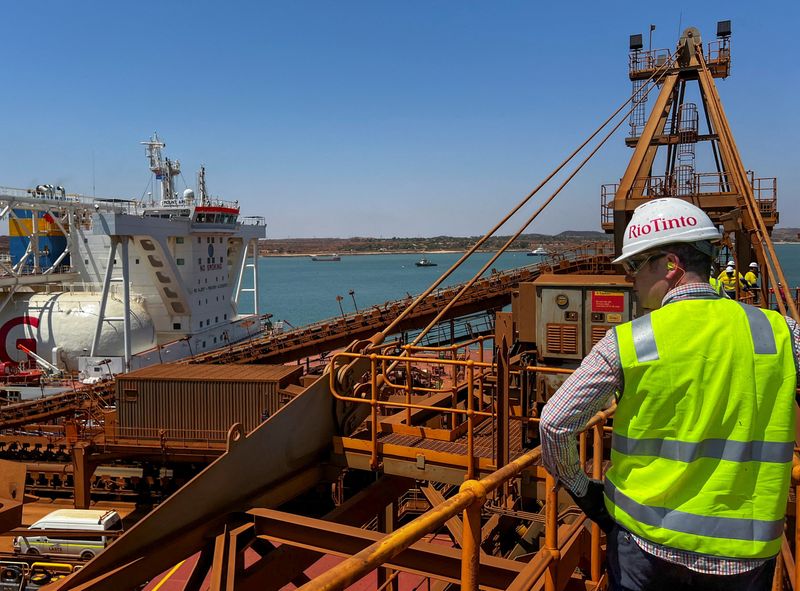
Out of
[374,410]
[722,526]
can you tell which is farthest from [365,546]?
[722,526]

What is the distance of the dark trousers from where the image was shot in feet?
6.70

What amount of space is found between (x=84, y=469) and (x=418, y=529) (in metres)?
15.9

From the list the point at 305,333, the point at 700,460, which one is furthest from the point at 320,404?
the point at 305,333

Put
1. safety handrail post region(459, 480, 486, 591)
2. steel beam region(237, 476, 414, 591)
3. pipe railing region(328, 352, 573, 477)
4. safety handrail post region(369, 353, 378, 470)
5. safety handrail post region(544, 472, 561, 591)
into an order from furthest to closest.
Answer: safety handrail post region(369, 353, 378, 470) < pipe railing region(328, 352, 573, 477) < steel beam region(237, 476, 414, 591) < safety handrail post region(544, 472, 561, 591) < safety handrail post region(459, 480, 486, 591)

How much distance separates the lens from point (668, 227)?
2217mm

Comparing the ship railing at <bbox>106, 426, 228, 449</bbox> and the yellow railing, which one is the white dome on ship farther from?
the yellow railing

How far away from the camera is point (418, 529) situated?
7.43 ft

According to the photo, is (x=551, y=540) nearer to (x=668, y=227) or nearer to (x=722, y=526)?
(x=722, y=526)

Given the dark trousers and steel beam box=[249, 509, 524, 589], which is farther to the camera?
steel beam box=[249, 509, 524, 589]

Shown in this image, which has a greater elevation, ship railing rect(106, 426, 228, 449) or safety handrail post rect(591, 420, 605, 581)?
safety handrail post rect(591, 420, 605, 581)

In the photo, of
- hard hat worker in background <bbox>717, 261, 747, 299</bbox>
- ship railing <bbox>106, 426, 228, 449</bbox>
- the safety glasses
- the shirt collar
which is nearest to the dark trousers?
the shirt collar

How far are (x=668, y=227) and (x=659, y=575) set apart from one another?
127 cm

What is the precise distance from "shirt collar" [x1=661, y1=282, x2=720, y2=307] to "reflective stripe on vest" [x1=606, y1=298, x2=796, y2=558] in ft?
0.22

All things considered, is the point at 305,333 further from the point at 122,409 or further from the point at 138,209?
the point at 138,209
